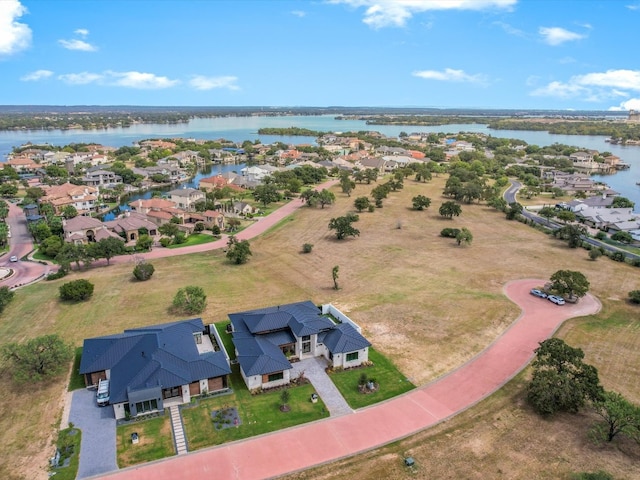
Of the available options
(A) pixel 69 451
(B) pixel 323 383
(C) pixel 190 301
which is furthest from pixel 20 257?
(B) pixel 323 383

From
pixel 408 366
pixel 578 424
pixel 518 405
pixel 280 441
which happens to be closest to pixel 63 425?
pixel 280 441

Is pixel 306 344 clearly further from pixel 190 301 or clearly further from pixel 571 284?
pixel 571 284

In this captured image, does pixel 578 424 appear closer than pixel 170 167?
Yes

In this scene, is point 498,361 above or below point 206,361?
below

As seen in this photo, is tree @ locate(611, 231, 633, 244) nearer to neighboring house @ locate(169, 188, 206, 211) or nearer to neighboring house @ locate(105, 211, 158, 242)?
neighboring house @ locate(105, 211, 158, 242)

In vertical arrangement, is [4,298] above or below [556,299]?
above

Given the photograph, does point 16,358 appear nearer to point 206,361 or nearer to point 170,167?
point 206,361

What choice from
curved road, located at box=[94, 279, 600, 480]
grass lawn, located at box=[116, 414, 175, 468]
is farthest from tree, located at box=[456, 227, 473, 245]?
grass lawn, located at box=[116, 414, 175, 468]

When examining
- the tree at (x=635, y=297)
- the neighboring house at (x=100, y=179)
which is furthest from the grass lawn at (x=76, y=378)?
the neighboring house at (x=100, y=179)
